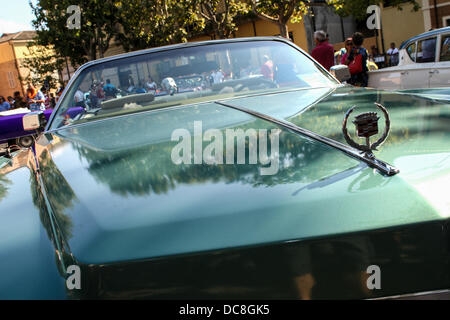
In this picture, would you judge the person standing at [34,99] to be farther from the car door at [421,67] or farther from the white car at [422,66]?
the car door at [421,67]

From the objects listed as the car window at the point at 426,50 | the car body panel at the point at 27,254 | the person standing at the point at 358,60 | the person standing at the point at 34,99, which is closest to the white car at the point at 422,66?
the car window at the point at 426,50

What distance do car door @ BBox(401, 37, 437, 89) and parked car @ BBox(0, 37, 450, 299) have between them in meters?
6.34

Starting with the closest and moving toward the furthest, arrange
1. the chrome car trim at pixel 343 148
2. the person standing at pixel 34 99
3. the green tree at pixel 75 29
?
the chrome car trim at pixel 343 148 < the person standing at pixel 34 99 < the green tree at pixel 75 29

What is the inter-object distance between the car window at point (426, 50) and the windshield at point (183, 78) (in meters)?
5.35

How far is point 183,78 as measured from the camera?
255cm

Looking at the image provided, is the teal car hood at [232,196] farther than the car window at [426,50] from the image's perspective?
No

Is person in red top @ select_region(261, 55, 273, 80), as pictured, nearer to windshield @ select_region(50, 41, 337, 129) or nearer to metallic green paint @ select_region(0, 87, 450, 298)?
windshield @ select_region(50, 41, 337, 129)

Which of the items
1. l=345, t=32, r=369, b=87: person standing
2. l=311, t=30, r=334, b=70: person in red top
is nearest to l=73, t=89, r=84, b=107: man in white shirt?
l=311, t=30, r=334, b=70: person in red top

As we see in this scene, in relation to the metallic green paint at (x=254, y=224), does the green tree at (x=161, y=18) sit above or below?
above

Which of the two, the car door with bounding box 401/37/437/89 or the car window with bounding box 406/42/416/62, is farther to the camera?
the car window with bounding box 406/42/416/62

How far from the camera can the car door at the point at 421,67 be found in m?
7.16

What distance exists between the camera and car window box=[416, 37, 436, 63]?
7176mm
